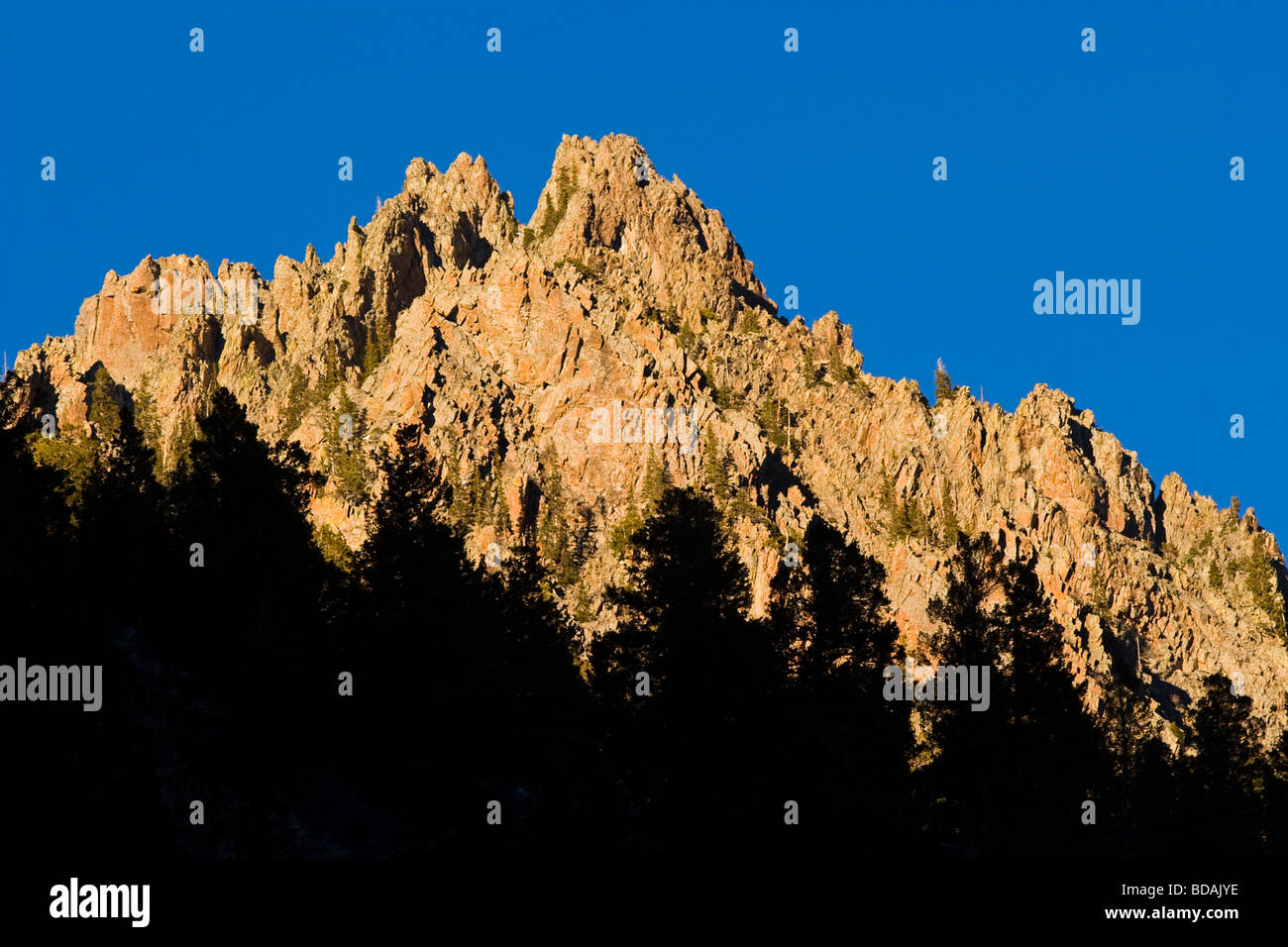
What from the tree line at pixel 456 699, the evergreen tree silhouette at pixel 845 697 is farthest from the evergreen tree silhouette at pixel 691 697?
the evergreen tree silhouette at pixel 845 697

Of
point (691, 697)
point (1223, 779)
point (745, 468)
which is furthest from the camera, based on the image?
point (745, 468)

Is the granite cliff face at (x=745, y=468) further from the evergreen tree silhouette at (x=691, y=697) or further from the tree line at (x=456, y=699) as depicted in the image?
the evergreen tree silhouette at (x=691, y=697)

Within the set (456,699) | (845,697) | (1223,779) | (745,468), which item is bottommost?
(1223,779)

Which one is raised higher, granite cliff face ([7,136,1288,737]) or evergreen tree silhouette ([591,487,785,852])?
granite cliff face ([7,136,1288,737])

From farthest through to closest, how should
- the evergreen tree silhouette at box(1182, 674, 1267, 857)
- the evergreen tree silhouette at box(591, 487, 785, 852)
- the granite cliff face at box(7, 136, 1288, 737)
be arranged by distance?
1. the granite cliff face at box(7, 136, 1288, 737)
2. the evergreen tree silhouette at box(1182, 674, 1267, 857)
3. the evergreen tree silhouette at box(591, 487, 785, 852)

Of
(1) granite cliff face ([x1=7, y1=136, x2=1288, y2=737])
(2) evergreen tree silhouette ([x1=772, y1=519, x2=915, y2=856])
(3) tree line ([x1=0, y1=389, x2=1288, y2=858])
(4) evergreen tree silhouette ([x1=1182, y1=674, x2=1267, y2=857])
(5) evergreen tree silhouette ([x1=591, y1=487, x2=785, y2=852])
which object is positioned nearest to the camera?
(3) tree line ([x1=0, y1=389, x2=1288, y2=858])

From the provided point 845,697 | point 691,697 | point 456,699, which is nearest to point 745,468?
point 845,697

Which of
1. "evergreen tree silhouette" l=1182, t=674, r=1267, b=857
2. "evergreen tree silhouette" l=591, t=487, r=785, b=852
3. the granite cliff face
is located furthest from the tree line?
the granite cliff face

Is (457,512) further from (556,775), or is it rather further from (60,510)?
(556,775)

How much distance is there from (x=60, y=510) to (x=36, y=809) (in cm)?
3193

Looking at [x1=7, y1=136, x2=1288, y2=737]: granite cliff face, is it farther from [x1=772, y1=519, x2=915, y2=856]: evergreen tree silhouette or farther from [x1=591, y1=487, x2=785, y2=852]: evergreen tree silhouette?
[x1=591, y1=487, x2=785, y2=852]: evergreen tree silhouette

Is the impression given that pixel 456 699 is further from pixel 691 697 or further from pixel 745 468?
pixel 745 468
